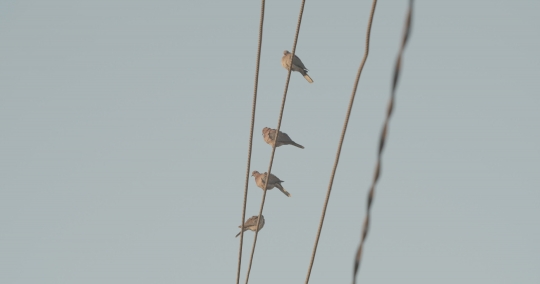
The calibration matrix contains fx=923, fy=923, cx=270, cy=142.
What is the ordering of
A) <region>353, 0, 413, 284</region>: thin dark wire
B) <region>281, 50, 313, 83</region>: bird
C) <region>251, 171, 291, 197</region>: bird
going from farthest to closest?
<region>281, 50, 313, 83</region>: bird < <region>251, 171, 291, 197</region>: bird < <region>353, 0, 413, 284</region>: thin dark wire

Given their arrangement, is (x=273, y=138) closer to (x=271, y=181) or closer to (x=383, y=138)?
(x=271, y=181)

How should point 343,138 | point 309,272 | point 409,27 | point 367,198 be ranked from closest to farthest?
point 409,27 → point 367,198 → point 343,138 → point 309,272

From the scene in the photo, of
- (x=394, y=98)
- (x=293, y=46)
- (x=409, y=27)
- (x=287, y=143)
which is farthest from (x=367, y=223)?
(x=287, y=143)

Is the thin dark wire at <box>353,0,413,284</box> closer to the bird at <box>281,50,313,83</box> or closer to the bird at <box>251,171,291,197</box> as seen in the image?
the bird at <box>251,171,291,197</box>

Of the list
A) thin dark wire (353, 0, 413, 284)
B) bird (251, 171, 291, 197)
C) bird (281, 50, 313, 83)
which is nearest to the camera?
thin dark wire (353, 0, 413, 284)

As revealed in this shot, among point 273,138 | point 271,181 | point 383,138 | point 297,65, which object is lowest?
point 271,181

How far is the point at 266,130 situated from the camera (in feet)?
42.1

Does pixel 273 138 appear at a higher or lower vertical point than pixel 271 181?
higher

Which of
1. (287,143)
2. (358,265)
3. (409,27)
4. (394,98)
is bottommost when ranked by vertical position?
(287,143)

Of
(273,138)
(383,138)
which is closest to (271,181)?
(273,138)

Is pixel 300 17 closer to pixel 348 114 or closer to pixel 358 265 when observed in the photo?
pixel 348 114

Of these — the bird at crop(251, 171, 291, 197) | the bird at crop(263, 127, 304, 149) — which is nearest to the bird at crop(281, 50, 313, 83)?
the bird at crop(263, 127, 304, 149)

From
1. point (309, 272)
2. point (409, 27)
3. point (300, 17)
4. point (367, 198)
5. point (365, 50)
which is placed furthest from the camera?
point (300, 17)

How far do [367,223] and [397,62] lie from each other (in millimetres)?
752
